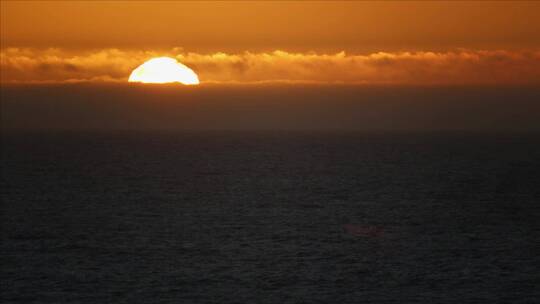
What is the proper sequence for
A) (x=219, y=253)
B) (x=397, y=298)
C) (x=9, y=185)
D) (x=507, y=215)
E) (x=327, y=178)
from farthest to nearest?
(x=327, y=178)
(x=9, y=185)
(x=507, y=215)
(x=219, y=253)
(x=397, y=298)

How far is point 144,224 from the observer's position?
117m

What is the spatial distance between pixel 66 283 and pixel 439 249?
40754mm

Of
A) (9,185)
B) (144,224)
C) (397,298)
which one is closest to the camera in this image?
(397,298)

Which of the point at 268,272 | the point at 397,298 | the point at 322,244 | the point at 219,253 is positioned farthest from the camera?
the point at 322,244

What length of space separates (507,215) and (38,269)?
70.7 meters

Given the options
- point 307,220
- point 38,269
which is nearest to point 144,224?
point 307,220

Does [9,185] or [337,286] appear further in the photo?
[9,185]

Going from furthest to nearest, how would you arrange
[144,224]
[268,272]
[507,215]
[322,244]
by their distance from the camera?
[507,215], [144,224], [322,244], [268,272]

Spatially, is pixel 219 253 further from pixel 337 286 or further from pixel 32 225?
pixel 32 225

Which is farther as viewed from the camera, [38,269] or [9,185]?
[9,185]

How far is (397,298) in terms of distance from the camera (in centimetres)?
7138

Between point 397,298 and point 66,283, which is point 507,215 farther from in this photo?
point 66,283

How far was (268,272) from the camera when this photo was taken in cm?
8081

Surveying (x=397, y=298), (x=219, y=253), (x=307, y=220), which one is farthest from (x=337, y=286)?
(x=307, y=220)
